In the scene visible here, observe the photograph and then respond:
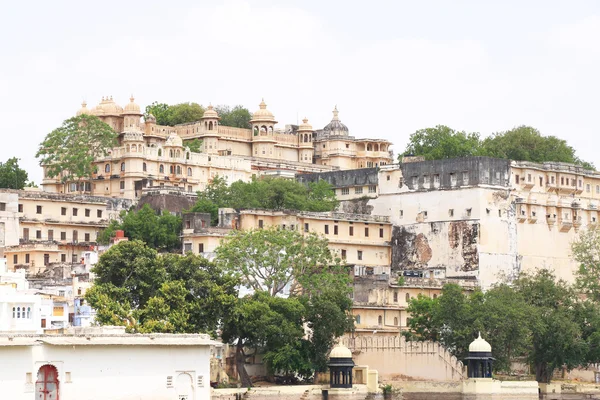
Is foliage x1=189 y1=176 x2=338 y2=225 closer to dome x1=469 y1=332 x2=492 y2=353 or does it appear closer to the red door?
dome x1=469 y1=332 x2=492 y2=353

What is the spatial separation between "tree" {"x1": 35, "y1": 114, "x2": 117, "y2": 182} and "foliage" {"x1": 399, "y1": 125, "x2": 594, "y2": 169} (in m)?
21.1

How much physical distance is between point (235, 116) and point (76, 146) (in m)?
25.4

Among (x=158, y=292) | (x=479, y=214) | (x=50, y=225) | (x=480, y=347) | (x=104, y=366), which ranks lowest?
(x=104, y=366)

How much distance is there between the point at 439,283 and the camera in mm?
89250

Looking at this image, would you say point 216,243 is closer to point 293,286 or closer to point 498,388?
point 293,286


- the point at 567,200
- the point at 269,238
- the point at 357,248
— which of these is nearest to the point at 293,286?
the point at 269,238

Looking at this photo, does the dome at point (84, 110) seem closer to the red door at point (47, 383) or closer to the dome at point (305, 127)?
the dome at point (305, 127)

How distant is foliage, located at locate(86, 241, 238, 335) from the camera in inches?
2719

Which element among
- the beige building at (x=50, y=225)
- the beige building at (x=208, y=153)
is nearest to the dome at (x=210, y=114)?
the beige building at (x=208, y=153)

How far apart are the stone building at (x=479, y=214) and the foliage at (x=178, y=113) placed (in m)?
27.6

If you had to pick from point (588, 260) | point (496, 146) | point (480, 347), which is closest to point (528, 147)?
point (496, 146)

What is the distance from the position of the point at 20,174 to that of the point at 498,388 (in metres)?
45.2

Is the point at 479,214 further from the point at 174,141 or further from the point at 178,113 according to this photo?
the point at 178,113

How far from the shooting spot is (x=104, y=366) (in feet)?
196
